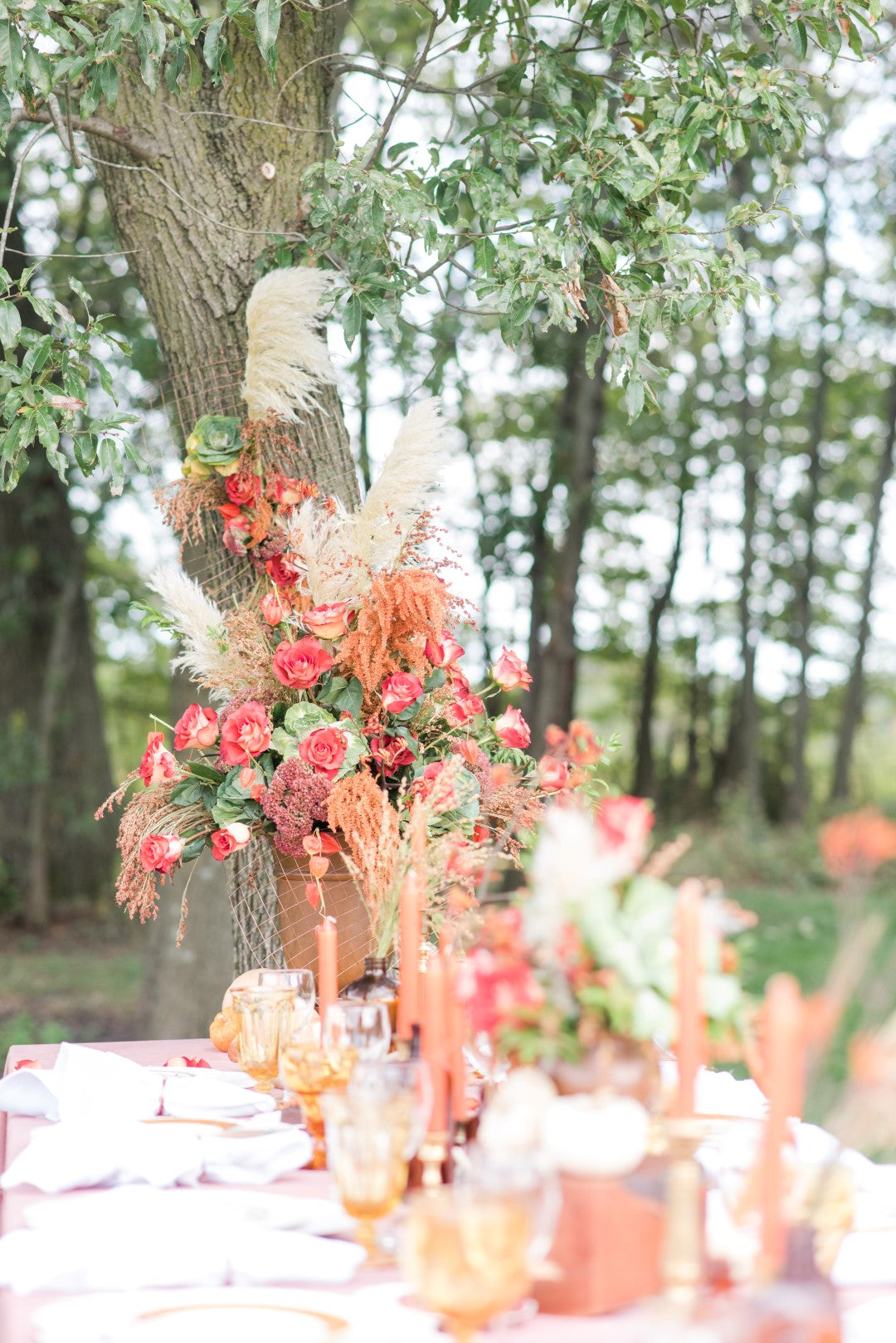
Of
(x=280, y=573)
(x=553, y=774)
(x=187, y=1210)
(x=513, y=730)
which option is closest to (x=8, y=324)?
(x=280, y=573)

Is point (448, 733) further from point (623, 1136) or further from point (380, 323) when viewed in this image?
point (623, 1136)

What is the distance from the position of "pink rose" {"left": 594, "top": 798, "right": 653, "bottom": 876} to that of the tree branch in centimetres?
239

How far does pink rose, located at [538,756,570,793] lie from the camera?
6.82 feet

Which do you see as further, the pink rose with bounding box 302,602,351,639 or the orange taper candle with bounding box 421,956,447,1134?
the pink rose with bounding box 302,602,351,639

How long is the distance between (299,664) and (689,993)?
1417 millimetres

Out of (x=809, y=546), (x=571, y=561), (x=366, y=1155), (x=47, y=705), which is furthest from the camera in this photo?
(x=809, y=546)

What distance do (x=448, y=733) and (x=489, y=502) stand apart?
12.3 metres

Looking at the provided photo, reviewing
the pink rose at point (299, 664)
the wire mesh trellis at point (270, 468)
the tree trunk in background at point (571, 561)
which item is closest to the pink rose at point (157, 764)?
the pink rose at point (299, 664)

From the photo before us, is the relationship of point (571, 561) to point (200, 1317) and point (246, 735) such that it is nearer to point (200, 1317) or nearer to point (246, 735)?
point (246, 735)

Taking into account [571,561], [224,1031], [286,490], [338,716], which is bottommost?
[224,1031]

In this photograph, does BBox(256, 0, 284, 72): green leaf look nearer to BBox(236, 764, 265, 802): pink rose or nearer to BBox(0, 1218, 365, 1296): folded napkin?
BBox(236, 764, 265, 802): pink rose

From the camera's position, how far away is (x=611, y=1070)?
1208mm

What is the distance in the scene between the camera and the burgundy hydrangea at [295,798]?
237 centimetres

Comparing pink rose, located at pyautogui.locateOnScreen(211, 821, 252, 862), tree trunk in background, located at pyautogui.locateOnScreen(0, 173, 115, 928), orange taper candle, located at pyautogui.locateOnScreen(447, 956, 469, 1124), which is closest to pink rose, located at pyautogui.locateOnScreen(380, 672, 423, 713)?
pink rose, located at pyautogui.locateOnScreen(211, 821, 252, 862)
